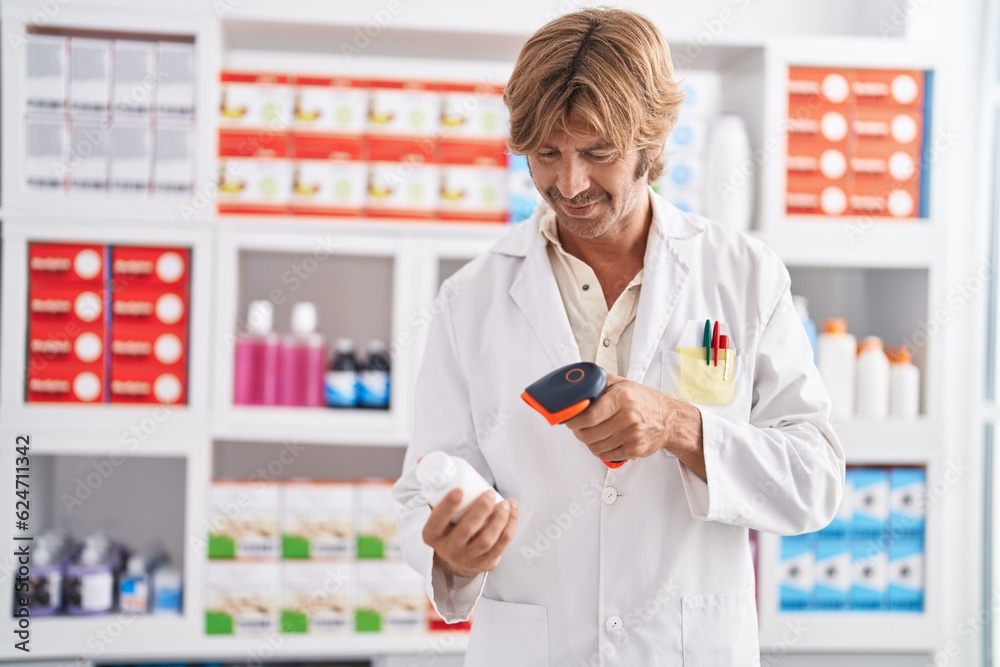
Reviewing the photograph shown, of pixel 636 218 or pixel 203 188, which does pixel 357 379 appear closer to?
pixel 203 188

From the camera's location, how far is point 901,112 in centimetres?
231

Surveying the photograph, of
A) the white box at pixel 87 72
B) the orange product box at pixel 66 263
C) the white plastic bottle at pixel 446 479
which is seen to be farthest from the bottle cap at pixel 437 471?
the white box at pixel 87 72

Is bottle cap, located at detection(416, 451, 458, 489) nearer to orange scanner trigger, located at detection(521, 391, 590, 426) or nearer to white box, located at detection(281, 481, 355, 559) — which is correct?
orange scanner trigger, located at detection(521, 391, 590, 426)

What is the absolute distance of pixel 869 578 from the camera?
2316mm

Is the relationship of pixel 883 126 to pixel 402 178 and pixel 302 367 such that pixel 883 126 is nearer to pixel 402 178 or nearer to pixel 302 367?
pixel 402 178

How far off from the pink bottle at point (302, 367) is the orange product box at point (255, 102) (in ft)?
1.62

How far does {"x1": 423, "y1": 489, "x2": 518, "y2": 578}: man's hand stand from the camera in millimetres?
1050

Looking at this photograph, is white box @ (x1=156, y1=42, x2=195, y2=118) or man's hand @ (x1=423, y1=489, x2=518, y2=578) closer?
man's hand @ (x1=423, y1=489, x2=518, y2=578)

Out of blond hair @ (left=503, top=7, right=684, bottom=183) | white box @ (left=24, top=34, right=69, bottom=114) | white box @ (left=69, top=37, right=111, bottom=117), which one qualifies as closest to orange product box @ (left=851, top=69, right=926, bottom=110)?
blond hair @ (left=503, top=7, right=684, bottom=183)

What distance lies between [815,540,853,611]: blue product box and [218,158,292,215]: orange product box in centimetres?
170

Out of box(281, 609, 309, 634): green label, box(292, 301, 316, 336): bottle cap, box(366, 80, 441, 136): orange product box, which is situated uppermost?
box(366, 80, 441, 136): orange product box

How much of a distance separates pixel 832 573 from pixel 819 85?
4.29 ft

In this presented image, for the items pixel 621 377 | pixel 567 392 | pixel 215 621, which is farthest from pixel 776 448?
pixel 215 621

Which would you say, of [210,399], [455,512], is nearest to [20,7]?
[210,399]
